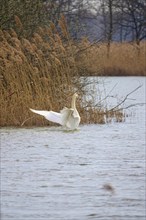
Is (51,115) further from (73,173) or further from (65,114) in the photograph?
(73,173)

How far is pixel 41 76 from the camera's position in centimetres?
1420

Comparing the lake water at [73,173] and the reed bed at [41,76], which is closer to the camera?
the lake water at [73,173]

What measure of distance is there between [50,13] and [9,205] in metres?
10.7

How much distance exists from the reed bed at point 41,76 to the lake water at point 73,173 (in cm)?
59

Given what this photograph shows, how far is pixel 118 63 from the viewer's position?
30.7 m

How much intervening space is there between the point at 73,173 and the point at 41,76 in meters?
5.76

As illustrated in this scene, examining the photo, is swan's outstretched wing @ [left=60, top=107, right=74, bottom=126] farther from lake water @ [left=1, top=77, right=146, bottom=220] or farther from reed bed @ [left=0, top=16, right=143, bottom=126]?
reed bed @ [left=0, top=16, right=143, bottom=126]

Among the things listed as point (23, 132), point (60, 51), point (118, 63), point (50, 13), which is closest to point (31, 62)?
point (60, 51)

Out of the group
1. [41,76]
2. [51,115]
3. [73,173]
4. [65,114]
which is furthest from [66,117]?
[73,173]

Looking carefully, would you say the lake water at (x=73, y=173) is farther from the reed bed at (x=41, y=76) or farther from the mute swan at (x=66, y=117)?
the reed bed at (x=41, y=76)

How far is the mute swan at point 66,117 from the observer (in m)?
12.6

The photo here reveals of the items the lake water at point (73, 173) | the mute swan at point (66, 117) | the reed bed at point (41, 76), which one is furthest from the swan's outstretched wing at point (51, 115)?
the reed bed at point (41, 76)

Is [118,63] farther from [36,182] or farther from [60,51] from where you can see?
[36,182]

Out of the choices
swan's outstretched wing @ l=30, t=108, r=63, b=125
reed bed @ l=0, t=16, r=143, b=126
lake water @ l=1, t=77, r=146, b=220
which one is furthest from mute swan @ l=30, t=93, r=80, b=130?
reed bed @ l=0, t=16, r=143, b=126
